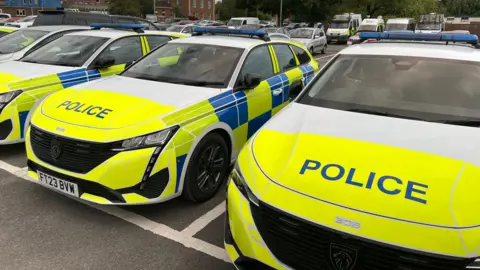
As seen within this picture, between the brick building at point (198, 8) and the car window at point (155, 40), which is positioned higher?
the brick building at point (198, 8)

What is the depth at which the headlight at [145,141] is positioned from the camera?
312 centimetres

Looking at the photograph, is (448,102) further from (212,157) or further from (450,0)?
(450,0)

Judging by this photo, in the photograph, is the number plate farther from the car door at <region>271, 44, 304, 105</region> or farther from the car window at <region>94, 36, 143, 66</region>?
the car window at <region>94, 36, 143, 66</region>

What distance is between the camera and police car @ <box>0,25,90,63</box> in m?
6.69

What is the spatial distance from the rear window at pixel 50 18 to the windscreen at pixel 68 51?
5.39m

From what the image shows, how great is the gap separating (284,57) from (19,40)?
5249 millimetres

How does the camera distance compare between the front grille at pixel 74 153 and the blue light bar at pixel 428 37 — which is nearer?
the front grille at pixel 74 153

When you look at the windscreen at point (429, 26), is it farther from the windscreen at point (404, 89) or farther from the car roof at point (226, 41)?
the windscreen at point (404, 89)

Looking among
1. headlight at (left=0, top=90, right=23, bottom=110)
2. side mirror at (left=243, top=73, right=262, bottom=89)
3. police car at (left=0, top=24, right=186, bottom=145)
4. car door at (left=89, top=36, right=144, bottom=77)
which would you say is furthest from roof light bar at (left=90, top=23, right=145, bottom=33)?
side mirror at (left=243, top=73, right=262, bottom=89)

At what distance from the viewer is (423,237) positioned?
177cm

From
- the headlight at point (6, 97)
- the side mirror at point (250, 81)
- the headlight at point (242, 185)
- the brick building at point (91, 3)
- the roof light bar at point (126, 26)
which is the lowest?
the headlight at point (242, 185)

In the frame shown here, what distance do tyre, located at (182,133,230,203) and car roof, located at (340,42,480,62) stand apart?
1529 mm

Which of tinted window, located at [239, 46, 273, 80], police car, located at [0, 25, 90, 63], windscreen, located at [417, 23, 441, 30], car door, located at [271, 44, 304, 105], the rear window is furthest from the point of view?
windscreen, located at [417, 23, 441, 30]

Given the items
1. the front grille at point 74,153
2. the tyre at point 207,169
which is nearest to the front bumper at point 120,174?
the front grille at point 74,153
